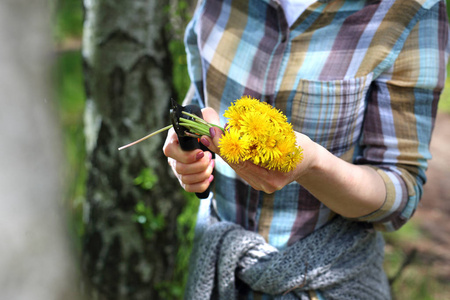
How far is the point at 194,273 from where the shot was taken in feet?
4.84

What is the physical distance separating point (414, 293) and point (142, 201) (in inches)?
78.7

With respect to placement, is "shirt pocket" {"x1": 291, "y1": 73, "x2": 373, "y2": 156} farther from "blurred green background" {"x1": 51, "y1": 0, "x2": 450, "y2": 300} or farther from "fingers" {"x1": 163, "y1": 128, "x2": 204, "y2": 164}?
"blurred green background" {"x1": 51, "y1": 0, "x2": 450, "y2": 300}

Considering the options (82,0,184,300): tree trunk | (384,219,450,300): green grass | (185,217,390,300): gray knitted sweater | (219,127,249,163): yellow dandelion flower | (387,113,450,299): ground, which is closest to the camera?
(219,127,249,163): yellow dandelion flower

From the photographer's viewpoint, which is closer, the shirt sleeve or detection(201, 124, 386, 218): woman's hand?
detection(201, 124, 386, 218): woman's hand

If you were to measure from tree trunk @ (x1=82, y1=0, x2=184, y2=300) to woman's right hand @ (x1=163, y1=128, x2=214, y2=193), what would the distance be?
1.24m

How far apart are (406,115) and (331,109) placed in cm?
21

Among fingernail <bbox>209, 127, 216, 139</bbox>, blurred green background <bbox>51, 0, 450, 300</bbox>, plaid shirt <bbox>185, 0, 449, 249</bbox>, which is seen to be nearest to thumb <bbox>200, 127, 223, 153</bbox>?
fingernail <bbox>209, 127, 216, 139</bbox>

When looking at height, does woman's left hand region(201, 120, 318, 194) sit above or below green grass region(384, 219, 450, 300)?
above

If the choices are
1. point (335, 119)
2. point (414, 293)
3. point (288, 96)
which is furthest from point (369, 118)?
point (414, 293)

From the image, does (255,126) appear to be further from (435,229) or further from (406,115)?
(435,229)

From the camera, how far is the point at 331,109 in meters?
1.23

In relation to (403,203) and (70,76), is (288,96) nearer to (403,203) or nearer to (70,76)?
(403,203)

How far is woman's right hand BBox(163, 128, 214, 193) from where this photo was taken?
3.81ft

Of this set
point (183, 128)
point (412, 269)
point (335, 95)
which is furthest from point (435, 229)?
point (183, 128)
